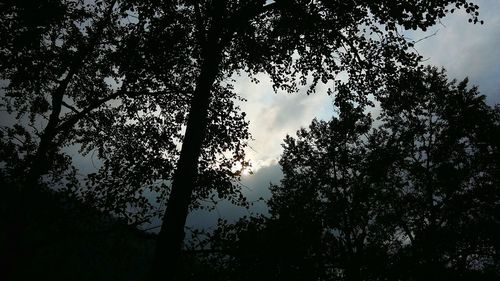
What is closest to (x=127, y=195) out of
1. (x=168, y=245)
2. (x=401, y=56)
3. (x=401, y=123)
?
(x=168, y=245)

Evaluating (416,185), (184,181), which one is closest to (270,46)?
(184,181)

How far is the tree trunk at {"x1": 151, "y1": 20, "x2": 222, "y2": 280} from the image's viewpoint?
6934 millimetres

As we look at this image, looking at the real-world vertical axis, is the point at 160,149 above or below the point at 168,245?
above

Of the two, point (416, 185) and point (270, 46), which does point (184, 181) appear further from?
point (416, 185)

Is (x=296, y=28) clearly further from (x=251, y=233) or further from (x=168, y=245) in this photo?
(x=168, y=245)

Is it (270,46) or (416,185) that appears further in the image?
(416,185)

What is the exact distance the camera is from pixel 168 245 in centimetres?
705

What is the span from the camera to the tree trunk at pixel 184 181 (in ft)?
22.7

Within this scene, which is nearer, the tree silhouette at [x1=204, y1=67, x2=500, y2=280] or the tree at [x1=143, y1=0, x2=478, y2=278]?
the tree at [x1=143, y1=0, x2=478, y2=278]

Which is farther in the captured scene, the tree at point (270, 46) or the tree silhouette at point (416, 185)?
the tree silhouette at point (416, 185)

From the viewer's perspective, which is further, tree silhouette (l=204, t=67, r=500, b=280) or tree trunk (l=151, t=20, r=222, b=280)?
tree silhouette (l=204, t=67, r=500, b=280)

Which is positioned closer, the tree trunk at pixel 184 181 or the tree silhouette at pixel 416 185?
the tree trunk at pixel 184 181

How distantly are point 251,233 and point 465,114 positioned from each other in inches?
658

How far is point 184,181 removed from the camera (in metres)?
7.69
